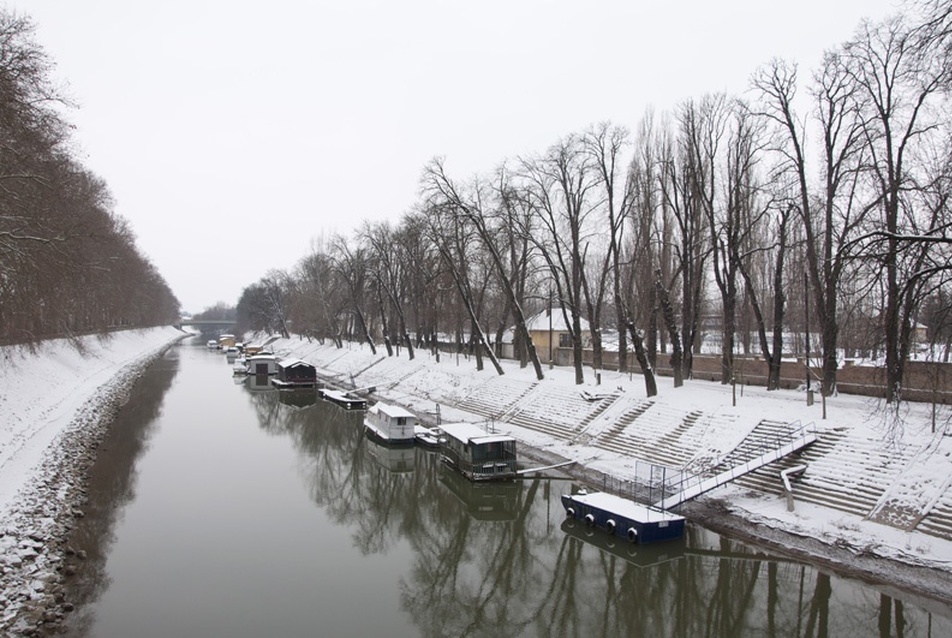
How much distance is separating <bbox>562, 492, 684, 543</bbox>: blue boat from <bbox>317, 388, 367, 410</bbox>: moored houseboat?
28.0m

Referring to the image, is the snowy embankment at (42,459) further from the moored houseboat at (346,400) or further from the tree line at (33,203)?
the moored houseboat at (346,400)

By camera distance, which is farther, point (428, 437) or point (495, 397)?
point (495, 397)

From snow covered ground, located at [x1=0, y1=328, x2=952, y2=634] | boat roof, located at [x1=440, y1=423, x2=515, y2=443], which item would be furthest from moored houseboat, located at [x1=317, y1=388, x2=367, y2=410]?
boat roof, located at [x1=440, y1=423, x2=515, y2=443]

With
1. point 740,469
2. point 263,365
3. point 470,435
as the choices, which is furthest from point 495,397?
point 263,365

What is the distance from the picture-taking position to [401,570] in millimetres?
17141

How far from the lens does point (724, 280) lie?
31578mm

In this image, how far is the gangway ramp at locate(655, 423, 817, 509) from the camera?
19.8 metres

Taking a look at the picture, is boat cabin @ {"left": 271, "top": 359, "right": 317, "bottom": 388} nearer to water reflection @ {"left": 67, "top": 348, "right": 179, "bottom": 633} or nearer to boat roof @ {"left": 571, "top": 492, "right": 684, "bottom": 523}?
water reflection @ {"left": 67, "top": 348, "right": 179, "bottom": 633}

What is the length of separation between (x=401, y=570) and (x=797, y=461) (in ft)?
44.9

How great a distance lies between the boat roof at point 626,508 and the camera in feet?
60.6

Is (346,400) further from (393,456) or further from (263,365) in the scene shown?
(263,365)

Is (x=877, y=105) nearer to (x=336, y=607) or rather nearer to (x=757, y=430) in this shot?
(x=757, y=430)

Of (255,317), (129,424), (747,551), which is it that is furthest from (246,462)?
(255,317)

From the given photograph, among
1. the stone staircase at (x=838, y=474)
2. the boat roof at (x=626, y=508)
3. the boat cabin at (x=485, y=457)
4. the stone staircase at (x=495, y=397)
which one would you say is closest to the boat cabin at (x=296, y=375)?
the stone staircase at (x=495, y=397)
